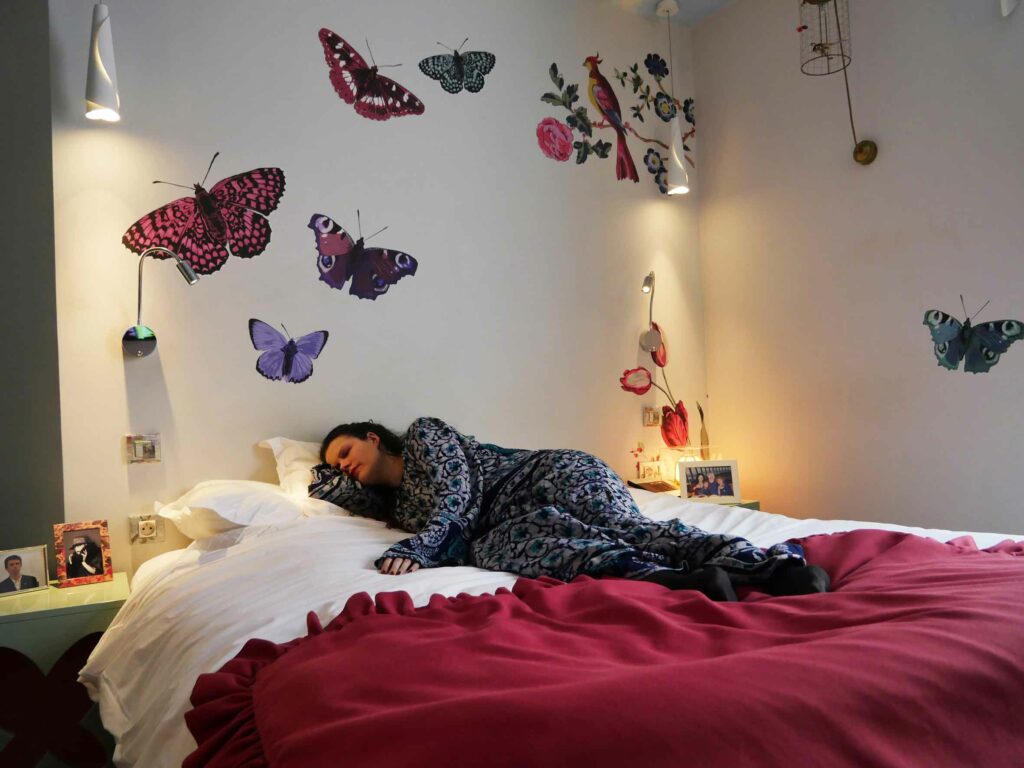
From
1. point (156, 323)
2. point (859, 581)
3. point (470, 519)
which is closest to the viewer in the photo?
point (859, 581)

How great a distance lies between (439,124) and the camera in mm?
2908

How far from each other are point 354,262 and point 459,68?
95cm

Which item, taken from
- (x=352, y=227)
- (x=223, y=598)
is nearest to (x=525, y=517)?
(x=223, y=598)

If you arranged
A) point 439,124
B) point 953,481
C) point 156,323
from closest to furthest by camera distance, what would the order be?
1. point 156,323
2. point 953,481
3. point 439,124

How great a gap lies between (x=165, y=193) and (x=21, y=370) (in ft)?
2.70

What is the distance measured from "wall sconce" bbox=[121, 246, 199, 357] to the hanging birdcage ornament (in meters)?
2.45

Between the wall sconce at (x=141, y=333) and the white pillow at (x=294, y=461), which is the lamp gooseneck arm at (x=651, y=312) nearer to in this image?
the white pillow at (x=294, y=461)

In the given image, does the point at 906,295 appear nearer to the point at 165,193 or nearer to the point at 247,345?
the point at 247,345

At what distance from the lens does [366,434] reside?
2432 mm

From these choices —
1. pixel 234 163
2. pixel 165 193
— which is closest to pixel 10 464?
pixel 165 193

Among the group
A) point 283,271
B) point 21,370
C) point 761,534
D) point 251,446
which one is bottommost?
point 761,534

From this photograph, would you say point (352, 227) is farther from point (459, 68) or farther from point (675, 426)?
point (675, 426)

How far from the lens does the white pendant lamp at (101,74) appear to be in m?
2.08

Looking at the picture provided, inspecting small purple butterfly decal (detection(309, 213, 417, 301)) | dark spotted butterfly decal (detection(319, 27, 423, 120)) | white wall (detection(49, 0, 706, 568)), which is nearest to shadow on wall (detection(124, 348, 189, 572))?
white wall (detection(49, 0, 706, 568))
